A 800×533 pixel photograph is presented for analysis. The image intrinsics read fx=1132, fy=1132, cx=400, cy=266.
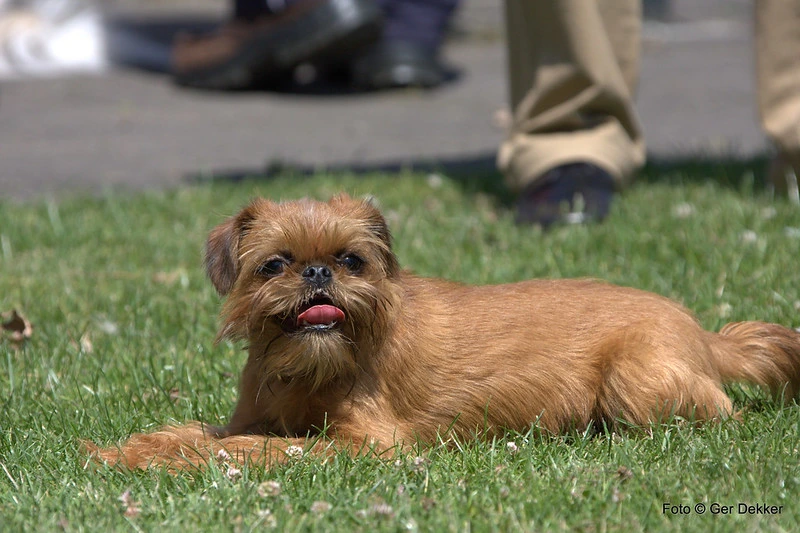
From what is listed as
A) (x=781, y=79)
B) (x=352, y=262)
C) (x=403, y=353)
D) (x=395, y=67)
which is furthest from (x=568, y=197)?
(x=395, y=67)

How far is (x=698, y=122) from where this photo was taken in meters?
9.91

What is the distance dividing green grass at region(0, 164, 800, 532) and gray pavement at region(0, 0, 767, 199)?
1.18 metres

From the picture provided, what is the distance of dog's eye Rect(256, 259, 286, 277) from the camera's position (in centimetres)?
341

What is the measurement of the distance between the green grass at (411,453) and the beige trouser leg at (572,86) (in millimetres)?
326

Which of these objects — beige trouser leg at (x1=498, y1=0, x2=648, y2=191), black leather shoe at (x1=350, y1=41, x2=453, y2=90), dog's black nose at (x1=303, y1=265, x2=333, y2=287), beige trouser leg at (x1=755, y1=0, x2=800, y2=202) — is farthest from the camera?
black leather shoe at (x1=350, y1=41, x2=453, y2=90)

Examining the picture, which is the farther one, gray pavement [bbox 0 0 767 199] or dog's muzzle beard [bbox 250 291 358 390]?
gray pavement [bbox 0 0 767 199]

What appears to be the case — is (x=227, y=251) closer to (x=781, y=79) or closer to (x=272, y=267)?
(x=272, y=267)

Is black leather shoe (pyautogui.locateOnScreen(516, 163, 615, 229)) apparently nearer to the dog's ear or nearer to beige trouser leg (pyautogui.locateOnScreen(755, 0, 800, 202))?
beige trouser leg (pyautogui.locateOnScreen(755, 0, 800, 202))

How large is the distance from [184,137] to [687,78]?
5.40 m

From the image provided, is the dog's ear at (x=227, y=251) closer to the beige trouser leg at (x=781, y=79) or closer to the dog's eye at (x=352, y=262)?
the dog's eye at (x=352, y=262)

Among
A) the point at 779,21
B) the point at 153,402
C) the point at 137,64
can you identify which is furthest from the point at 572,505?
the point at 137,64

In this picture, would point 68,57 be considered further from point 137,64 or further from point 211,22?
point 211,22

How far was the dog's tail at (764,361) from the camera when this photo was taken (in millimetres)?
3855

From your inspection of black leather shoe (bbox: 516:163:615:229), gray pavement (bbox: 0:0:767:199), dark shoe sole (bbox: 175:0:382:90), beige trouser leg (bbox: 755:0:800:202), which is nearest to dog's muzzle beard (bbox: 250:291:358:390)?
black leather shoe (bbox: 516:163:615:229)
